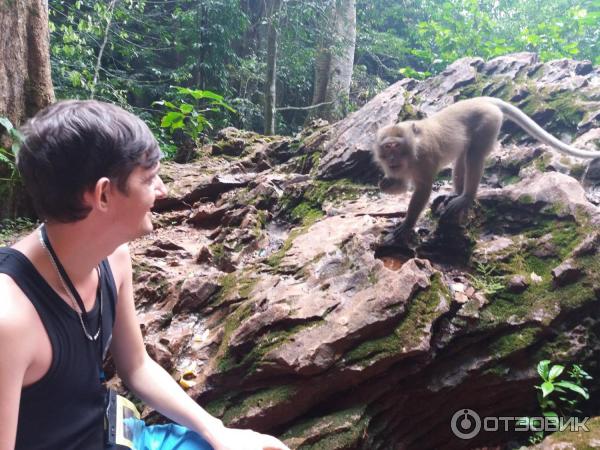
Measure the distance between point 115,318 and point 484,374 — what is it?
2.26 m

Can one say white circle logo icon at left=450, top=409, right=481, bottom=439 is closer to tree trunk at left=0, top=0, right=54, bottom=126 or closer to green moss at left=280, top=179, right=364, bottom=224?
green moss at left=280, top=179, right=364, bottom=224

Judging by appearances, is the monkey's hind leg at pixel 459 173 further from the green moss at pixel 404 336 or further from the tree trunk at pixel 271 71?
the tree trunk at pixel 271 71

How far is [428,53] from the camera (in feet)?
34.6

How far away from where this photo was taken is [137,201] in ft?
4.50

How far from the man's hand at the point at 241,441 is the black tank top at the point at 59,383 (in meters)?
0.40

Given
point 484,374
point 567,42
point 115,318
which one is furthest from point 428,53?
point 115,318

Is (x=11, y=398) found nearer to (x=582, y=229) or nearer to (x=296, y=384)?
(x=296, y=384)

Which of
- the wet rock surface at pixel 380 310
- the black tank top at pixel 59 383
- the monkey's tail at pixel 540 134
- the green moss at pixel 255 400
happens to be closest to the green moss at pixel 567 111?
the wet rock surface at pixel 380 310

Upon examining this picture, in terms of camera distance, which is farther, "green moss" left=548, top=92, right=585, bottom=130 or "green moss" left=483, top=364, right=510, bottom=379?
"green moss" left=548, top=92, right=585, bottom=130

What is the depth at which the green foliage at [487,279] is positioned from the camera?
9.76 ft

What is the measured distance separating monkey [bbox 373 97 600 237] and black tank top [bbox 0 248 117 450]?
2.51m

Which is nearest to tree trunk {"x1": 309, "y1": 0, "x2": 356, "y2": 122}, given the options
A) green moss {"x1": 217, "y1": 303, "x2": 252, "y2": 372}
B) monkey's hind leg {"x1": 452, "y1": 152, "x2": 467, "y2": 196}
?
monkey's hind leg {"x1": 452, "y1": 152, "x2": 467, "y2": 196}

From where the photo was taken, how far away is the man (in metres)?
1.19

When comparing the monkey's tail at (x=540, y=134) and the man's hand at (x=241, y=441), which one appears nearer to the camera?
the man's hand at (x=241, y=441)
